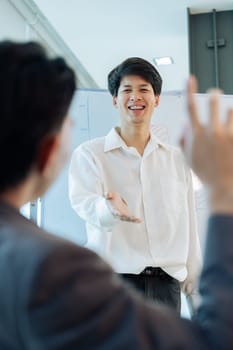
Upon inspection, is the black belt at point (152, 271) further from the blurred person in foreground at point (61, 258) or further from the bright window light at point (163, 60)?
the bright window light at point (163, 60)

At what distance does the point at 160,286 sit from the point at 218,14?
2.79 m

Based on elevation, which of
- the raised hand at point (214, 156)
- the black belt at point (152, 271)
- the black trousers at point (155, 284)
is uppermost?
the raised hand at point (214, 156)

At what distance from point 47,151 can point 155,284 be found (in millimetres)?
1303

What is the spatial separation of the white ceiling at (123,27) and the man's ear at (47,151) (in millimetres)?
3528

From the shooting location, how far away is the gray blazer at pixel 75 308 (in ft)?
1.63

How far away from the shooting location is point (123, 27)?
437cm

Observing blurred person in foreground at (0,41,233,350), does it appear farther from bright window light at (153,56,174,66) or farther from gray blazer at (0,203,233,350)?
bright window light at (153,56,174,66)

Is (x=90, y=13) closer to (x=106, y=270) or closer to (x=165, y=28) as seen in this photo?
(x=165, y=28)

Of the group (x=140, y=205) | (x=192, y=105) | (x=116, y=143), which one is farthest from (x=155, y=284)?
(x=192, y=105)

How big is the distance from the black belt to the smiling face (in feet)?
2.10

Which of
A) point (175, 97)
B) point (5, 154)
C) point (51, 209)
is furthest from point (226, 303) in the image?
point (175, 97)

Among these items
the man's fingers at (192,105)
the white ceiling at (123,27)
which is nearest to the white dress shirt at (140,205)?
the man's fingers at (192,105)

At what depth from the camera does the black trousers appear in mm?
1796

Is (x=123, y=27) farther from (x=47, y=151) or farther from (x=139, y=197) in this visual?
(x=47, y=151)
